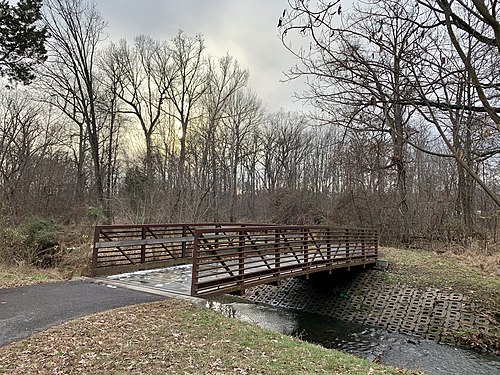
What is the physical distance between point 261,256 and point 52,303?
14.3 feet

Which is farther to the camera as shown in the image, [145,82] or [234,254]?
[145,82]

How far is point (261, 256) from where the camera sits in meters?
8.85

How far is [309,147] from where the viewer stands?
111ft

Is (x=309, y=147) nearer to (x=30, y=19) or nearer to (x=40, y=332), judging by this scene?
(x=30, y=19)

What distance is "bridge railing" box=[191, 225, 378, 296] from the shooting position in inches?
298

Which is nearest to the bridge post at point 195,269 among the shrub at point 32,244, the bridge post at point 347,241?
the shrub at point 32,244

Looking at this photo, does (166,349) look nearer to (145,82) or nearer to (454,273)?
(454,273)

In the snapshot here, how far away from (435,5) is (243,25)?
134 inches

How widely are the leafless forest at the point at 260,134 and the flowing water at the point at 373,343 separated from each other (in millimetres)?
3710

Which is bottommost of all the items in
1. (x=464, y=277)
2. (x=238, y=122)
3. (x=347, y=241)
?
(x=464, y=277)

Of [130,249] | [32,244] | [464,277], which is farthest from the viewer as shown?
[464,277]

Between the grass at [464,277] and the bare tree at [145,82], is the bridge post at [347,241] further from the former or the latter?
the bare tree at [145,82]

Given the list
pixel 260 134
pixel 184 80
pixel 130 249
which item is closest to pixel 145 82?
pixel 184 80

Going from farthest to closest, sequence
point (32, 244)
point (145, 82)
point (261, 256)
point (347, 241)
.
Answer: point (145, 82) → point (347, 241) → point (32, 244) → point (261, 256)
